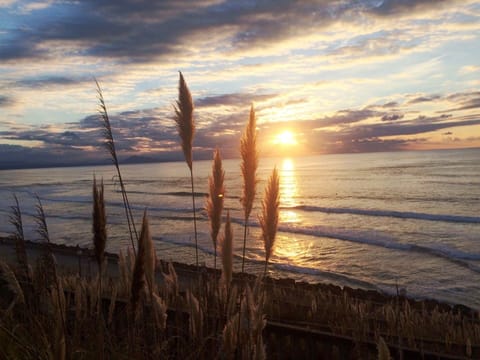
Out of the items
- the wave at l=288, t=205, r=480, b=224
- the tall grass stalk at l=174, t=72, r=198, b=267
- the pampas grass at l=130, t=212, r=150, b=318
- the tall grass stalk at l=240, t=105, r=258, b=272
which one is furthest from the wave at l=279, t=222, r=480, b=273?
the pampas grass at l=130, t=212, r=150, b=318

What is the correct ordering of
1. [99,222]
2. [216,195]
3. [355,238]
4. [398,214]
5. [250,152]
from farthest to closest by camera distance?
[398,214] → [355,238] → [216,195] → [250,152] → [99,222]

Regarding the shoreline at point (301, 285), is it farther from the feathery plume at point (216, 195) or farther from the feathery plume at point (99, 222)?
the feathery plume at point (99, 222)

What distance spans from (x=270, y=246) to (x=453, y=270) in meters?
14.9

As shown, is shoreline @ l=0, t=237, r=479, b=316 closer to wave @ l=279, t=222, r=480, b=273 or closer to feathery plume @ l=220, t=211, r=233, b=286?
wave @ l=279, t=222, r=480, b=273

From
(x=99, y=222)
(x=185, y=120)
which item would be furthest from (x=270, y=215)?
(x=99, y=222)

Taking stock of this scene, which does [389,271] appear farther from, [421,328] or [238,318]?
[238,318]

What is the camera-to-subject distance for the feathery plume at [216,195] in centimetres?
313

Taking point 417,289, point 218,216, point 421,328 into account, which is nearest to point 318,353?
point 421,328

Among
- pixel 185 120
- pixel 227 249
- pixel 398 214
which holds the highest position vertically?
pixel 185 120

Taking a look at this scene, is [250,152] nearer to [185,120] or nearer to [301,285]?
[185,120]

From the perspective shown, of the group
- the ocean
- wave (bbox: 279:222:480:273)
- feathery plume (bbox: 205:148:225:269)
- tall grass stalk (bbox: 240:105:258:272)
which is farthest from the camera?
wave (bbox: 279:222:480:273)

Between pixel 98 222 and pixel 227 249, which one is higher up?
pixel 98 222

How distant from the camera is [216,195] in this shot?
124 inches

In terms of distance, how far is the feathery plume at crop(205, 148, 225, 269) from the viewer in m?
3.13
